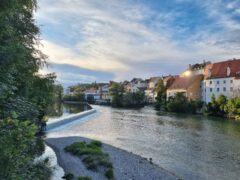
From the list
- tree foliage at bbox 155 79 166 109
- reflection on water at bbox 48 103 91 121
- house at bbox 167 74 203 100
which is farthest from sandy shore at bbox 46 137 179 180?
tree foliage at bbox 155 79 166 109

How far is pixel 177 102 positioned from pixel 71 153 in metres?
49.8

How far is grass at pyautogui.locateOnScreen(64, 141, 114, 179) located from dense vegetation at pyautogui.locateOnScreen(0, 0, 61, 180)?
378 centimetres

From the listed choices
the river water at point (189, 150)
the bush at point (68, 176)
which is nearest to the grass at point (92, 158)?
the bush at point (68, 176)

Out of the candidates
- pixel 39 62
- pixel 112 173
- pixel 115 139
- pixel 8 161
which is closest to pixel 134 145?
pixel 115 139

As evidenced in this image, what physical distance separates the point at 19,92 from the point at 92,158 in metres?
7.56

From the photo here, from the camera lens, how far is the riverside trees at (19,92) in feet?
14.3

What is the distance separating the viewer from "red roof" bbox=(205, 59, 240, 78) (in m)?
62.1

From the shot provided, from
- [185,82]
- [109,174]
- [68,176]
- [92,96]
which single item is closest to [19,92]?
[68,176]

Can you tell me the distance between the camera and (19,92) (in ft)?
29.3

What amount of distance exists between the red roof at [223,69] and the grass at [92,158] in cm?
4810

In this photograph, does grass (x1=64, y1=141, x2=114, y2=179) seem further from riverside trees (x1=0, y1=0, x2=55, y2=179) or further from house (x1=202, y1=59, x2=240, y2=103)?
house (x1=202, y1=59, x2=240, y2=103)

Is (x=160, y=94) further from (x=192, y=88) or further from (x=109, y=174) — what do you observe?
(x=109, y=174)

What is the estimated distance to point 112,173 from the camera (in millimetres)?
13219

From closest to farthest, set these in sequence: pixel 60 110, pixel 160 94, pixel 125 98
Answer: pixel 60 110 → pixel 160 94 → pixel 125 98
